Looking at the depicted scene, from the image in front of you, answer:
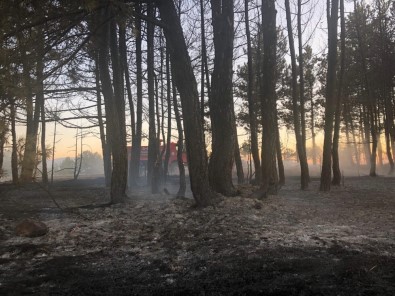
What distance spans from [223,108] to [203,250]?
5.14 m

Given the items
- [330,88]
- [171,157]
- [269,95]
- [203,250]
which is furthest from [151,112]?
[171,157]

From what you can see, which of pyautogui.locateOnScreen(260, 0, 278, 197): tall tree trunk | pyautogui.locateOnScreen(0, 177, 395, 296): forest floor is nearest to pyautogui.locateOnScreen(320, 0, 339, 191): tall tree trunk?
pyautogui.locateOnScreen(260, 0, 278, 197): tall tree trunk

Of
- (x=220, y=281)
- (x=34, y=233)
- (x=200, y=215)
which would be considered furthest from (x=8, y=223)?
(x=220, y=281)

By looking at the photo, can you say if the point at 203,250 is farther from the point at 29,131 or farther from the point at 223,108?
the point at 29,131

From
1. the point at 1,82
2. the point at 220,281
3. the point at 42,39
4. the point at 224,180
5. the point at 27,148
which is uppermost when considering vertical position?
the point at 42,39

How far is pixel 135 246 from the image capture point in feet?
20.3

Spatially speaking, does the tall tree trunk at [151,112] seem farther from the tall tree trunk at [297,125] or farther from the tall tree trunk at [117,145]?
the tall tree trunk at [297,125]

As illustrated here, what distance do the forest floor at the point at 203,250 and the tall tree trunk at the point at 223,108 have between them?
96cm

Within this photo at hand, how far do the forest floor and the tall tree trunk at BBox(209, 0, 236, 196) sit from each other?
37.7 inches

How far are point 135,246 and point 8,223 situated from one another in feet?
12.0

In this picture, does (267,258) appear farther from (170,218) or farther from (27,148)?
(27,148)

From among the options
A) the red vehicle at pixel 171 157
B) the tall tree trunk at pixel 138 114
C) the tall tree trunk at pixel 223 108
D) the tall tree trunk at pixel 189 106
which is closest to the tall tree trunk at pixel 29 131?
the tall tree trunk at pixel 189 106

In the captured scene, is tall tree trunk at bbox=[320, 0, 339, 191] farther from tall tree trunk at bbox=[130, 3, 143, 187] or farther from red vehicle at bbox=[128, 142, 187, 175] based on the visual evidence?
red vehicle at bbox=[128, 142, 187, 175]

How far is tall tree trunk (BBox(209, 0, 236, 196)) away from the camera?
392 inches
